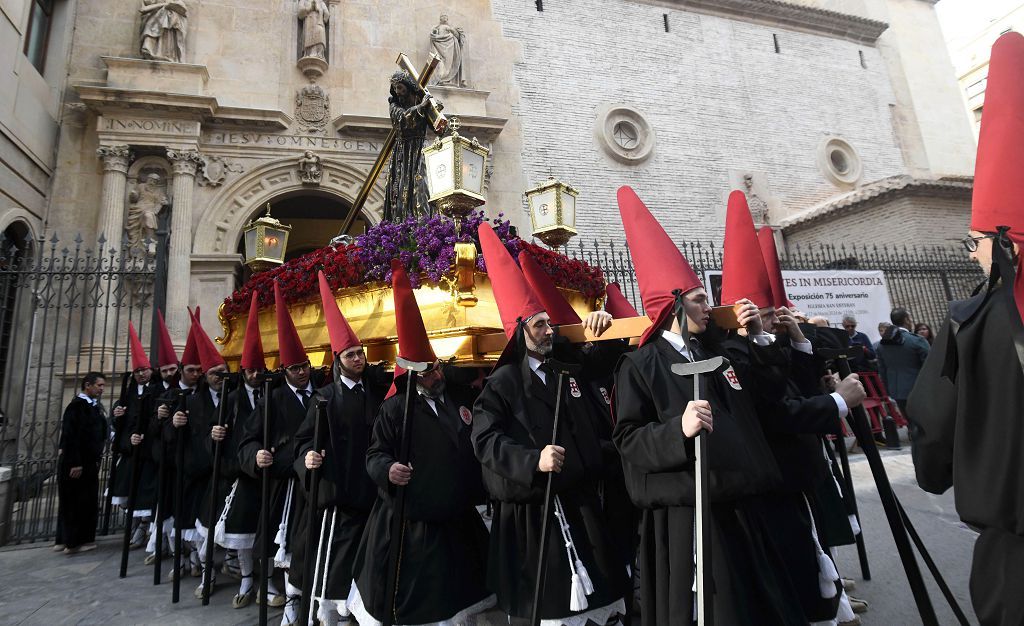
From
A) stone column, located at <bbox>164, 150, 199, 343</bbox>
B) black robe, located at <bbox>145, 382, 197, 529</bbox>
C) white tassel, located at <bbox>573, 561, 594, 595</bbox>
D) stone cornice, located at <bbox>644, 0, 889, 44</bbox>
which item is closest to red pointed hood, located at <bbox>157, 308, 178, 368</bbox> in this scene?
black robe, located at <bbox>145, 382, 197, 529</bbox>

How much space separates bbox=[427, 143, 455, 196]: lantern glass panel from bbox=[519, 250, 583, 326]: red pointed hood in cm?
87

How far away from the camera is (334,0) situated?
39.9 ft

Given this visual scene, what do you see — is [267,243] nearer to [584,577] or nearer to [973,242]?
[584,577]

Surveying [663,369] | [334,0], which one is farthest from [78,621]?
[334,0]

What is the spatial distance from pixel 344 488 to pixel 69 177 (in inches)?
407

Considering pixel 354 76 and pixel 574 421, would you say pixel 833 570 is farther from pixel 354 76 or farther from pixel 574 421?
pixel 354 76

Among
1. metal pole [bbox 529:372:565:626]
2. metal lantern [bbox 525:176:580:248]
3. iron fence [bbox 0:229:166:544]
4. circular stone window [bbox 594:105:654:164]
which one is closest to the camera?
metal pole [bbox 529:372:565:626]

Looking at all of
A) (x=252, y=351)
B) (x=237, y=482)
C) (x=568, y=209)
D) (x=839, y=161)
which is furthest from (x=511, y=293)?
(x=839, y=161)

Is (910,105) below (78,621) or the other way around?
the other way around

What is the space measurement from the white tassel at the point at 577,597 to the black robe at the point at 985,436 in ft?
4.65

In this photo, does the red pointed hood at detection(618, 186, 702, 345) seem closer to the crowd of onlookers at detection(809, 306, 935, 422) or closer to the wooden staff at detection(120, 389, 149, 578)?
the wooden staff at detection(120, 389, 149, 578)

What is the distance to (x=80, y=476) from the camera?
19.1 feet

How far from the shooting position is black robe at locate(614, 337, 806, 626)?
2.02m

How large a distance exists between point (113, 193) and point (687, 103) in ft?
46.3
